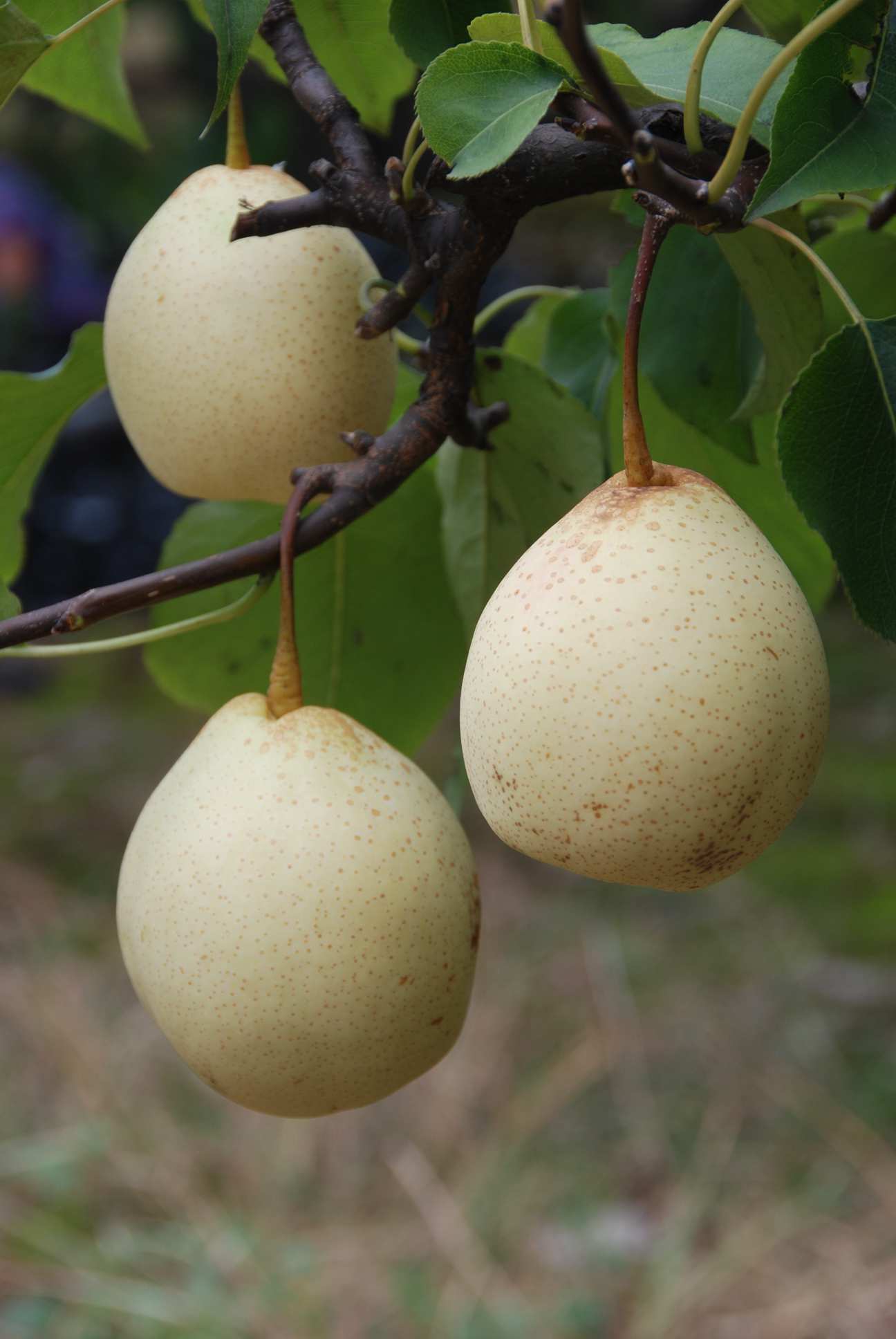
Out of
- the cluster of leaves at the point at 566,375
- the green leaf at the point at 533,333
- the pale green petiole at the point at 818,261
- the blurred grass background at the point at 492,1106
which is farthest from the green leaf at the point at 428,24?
the blurred grass background at the point at 492,1106

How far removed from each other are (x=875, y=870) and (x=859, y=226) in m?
1.93

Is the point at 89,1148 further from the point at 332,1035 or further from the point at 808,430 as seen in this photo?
the point at 808,430

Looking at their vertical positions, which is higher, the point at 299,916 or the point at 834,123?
the point at 834,123

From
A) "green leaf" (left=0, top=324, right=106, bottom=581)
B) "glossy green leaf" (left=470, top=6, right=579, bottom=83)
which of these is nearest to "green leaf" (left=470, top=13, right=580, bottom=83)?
"glossy green leaf" (left=470, top=6, right=579, bottom=83)

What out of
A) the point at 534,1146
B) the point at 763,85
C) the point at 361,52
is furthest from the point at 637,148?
the point at 534,1146

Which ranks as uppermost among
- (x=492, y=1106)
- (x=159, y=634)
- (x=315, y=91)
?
(x=315, y=91)

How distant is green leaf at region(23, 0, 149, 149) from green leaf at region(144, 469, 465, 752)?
175 mm

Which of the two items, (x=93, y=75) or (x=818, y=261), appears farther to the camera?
(x=93, y=75)

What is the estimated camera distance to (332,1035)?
367 mm

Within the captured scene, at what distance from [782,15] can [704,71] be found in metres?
0.12

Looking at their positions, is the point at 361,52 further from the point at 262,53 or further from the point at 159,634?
the point at 159,634

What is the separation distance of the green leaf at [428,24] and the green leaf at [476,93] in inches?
3.9

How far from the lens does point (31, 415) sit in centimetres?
52

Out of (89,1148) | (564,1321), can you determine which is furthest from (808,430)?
(89,1148)
